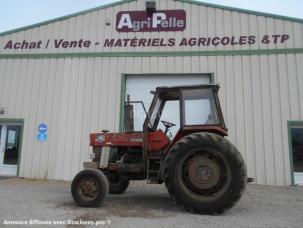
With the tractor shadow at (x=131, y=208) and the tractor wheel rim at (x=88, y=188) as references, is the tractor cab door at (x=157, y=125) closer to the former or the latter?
the tractor shadow at (x=131, y=208)

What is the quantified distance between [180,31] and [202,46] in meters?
1.11

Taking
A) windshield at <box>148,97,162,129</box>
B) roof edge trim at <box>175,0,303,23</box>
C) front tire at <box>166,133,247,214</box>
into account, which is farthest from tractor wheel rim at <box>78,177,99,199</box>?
roof edge trim at <box>175,0,303,23</box>

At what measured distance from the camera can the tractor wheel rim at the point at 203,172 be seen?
19.3ft

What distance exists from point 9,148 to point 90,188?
810 cm

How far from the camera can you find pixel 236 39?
492 inches

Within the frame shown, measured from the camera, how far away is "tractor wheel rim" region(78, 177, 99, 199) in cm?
643

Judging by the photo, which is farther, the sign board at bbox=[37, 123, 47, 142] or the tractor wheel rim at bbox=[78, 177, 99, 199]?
the sign board at bbox=[37, 123, 47, 142]

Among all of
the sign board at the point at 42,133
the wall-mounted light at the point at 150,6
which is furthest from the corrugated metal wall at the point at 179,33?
the sign board at the point at 42,133

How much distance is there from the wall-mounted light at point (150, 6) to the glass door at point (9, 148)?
7.15 metres

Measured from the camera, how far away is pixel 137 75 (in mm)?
12945

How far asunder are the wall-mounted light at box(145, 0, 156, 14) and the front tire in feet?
27.8

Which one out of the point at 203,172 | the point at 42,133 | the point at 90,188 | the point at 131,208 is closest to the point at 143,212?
the point at 131,208

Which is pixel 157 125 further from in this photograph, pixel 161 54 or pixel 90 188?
pixel 161 54

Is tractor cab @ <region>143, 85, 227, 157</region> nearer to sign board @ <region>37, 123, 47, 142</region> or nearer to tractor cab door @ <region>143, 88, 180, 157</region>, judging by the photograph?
tractor cab door @ <region>143, 88, 180, 157</region>
